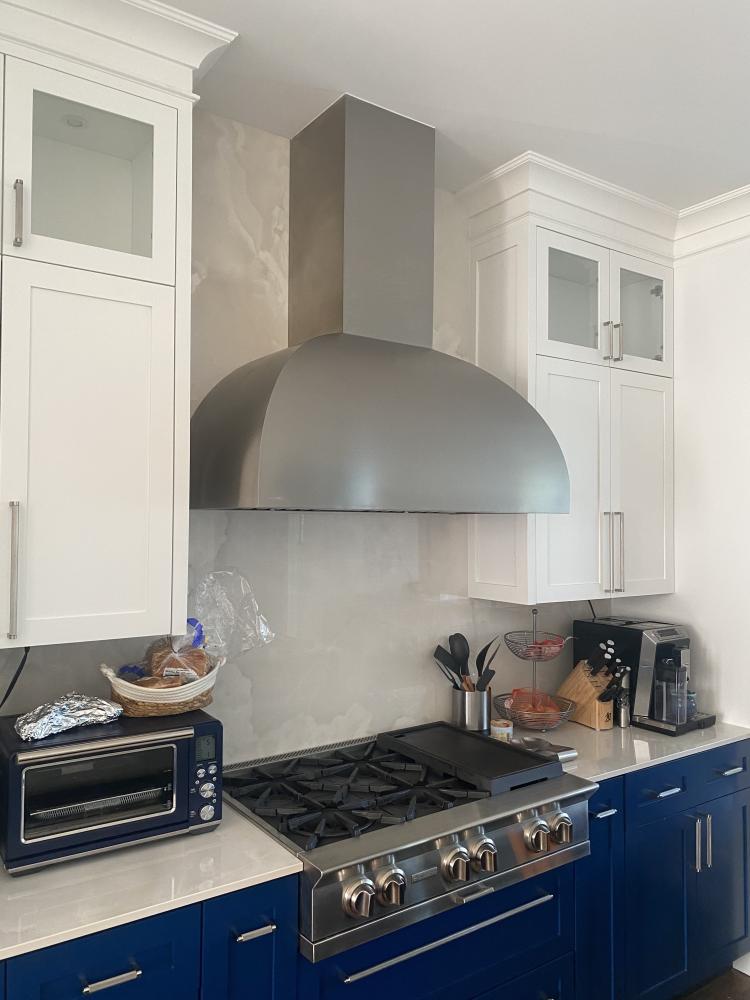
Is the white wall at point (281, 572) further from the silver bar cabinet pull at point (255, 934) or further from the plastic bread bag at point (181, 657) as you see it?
the silver bar cabinet pull at point (255, 934)

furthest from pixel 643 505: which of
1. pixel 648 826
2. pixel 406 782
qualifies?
pixel 406 782

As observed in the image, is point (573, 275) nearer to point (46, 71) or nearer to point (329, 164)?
point (329, 164)

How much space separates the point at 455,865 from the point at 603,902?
764 mm

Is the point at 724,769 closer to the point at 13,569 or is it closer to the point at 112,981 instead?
the point at 112,981

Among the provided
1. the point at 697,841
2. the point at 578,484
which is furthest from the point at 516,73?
the point at 697,841

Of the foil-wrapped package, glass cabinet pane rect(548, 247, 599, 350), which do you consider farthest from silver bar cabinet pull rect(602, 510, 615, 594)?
the foil-wrapped package

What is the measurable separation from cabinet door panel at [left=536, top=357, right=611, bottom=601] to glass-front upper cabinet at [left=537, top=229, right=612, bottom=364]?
59 millimetres

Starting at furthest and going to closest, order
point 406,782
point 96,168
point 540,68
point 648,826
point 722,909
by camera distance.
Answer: point 722,909 → point 648,826 → point 406,782 → point 540,68 → point 96,168

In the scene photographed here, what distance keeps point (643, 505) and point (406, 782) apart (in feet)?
4.62

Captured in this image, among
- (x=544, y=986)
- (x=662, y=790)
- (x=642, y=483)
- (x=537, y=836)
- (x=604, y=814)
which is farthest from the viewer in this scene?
(x=642, y=483)

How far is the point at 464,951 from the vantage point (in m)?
1.88

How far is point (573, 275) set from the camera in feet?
8.65

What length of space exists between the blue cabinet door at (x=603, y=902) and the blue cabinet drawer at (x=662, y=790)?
48mm

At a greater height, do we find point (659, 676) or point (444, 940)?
point (659, 676)
